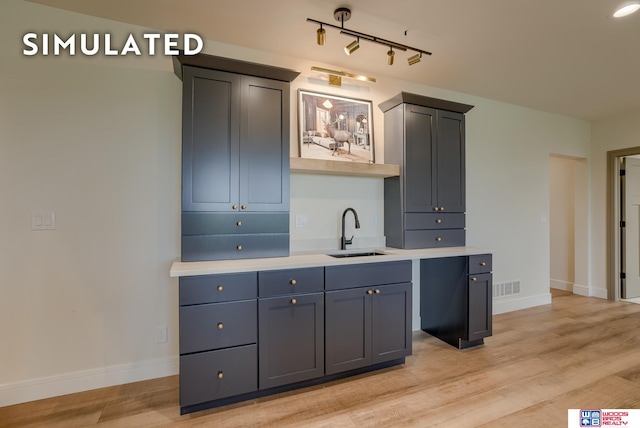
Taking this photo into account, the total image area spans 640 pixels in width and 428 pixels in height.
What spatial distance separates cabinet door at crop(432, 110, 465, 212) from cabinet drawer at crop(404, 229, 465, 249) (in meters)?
0.23

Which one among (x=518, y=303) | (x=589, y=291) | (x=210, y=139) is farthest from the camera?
(x=589, y=291)

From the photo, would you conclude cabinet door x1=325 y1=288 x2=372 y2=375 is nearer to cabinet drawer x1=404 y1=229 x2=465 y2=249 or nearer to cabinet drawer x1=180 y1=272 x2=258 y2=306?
cabinet drawer x1=180 y1=272 x2=258 y2=306

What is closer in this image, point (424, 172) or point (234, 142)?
point (234, 142)

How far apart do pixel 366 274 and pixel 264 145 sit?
4.05 ft

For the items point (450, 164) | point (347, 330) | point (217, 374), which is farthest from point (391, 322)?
point (450, 164)

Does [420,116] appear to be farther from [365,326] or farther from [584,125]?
[584,125]

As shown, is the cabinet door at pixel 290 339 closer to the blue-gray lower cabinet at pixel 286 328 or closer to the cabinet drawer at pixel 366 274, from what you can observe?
the blue-gray lower cabinet at pixel 286 328

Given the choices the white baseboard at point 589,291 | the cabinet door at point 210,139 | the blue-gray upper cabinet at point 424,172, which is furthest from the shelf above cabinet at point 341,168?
the white baseboard at point 589,291

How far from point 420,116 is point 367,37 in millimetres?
919

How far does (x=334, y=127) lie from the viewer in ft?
9.41

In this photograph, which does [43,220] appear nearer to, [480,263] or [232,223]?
[232,223]

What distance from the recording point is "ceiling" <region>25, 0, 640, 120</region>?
2074 millimetres

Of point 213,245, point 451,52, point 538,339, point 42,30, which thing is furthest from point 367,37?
point 538,339

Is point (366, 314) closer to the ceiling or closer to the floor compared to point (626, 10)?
closer to the floor
